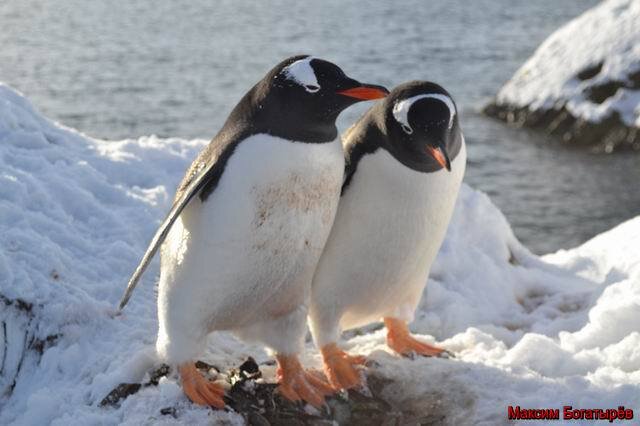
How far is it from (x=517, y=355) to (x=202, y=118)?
11.8 metres

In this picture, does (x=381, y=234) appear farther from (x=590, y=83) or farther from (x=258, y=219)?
(x=590, y=83)

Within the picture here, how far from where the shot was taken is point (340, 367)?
4176mm

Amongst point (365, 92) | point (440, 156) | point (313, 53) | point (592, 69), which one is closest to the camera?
point (365, 92)

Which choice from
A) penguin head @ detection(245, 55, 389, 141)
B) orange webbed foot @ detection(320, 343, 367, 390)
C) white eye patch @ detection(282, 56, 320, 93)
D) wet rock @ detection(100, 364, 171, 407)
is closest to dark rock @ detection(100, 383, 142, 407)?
wet rock @ detection(100, 364, 171, 407)

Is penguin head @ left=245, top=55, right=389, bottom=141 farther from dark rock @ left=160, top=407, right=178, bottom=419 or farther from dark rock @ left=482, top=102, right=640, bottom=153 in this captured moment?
dark rock @ left=482, top=102, right=640, bottom=153

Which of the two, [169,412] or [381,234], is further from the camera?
[381,234]

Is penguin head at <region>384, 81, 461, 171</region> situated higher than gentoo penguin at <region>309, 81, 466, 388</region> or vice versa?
penguin head at <region>384, 81, 461, 171</region>

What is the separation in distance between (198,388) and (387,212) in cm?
109

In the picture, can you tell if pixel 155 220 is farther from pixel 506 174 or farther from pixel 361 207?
pixel 506 174

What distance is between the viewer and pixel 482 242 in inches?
245

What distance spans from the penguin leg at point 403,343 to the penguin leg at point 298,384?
530 mm

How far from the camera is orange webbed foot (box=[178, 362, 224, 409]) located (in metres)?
3.85

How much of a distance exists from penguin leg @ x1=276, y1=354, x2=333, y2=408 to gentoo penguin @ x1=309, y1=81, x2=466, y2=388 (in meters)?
0.08

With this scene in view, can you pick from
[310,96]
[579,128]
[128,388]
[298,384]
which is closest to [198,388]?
[128,388]
